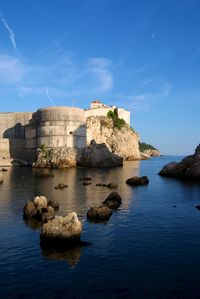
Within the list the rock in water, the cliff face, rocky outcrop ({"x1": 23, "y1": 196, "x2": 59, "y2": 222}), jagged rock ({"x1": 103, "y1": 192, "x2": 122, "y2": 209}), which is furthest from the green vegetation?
the rock in water

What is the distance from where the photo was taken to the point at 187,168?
61.8 meters

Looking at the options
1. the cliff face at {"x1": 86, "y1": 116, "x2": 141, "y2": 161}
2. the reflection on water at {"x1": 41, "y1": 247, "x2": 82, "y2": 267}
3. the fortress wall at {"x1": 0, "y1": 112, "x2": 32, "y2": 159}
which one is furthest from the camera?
the cliff face at {"x1": 86, "y1": 116, "x2": 141, "y2": 161}

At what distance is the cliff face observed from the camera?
130750 mm

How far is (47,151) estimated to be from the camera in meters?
91.4

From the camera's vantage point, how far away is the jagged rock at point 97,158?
297 feet

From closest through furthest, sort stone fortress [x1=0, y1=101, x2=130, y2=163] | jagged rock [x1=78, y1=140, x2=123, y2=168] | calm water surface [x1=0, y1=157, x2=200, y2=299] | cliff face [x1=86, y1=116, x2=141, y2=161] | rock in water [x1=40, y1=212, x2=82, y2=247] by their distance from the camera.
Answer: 1. calm water surface [x1=0, y1=157, x2=200, y2=299]
2. rock in water [x1=40, y1=212, x2=82, y2=247]
3. jagged rock [x1=78, y1=140, x2=123, y2=168]
4. stone fortress [x1=0, y1=101, x2=130, y2=163]
5. cliff face [x1=86, y1=116, x2=141, y2=161]

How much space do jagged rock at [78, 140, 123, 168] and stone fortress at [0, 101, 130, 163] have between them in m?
4.25

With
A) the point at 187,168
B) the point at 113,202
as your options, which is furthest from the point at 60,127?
the point at 113,202

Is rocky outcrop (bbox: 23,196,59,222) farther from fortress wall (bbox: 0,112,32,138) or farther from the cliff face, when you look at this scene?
the cliff face

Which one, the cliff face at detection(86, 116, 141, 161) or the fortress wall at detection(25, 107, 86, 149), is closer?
the fortress wall at detection(25, 107, 86, 149)

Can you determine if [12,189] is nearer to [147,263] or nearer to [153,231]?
[153,231]

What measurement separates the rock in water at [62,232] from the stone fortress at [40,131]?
72910 mm

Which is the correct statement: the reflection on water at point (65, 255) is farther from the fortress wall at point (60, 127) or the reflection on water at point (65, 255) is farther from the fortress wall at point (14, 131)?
the fortress wall at point (14, 131)

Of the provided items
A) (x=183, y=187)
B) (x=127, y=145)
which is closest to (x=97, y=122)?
(x=127, y=145)
